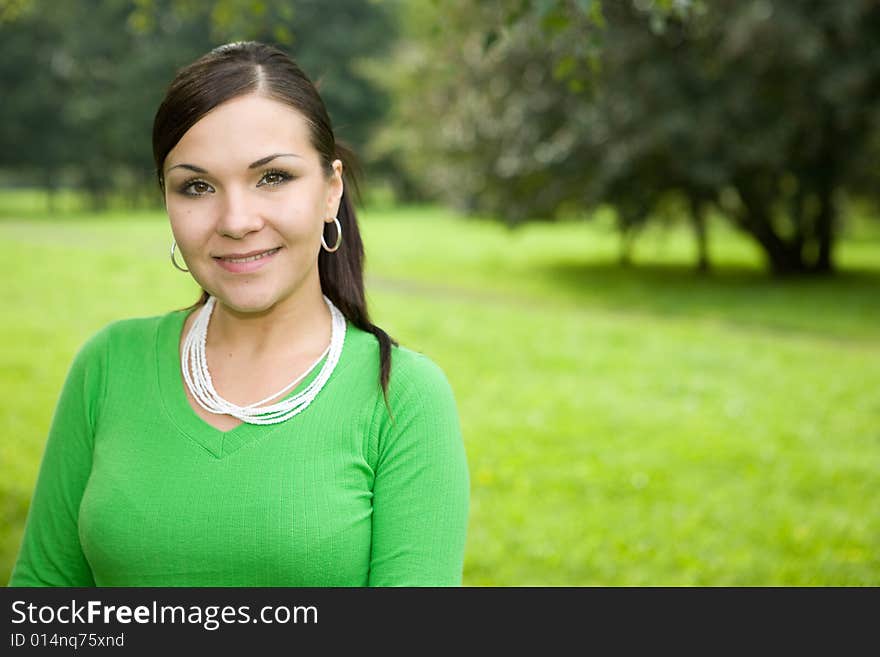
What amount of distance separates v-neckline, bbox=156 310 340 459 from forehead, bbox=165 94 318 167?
44 centimetres

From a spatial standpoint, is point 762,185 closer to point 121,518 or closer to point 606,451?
point 606,451

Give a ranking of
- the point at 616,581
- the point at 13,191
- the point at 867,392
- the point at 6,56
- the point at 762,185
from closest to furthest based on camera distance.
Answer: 1. the point at 616,581
2. the point at 867,392
3. the point at 762,185
4. the point at 6,56
5. the point at 13,191

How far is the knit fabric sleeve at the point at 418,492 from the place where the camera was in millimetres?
1747

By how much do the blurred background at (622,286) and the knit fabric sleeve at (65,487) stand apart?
0.66m

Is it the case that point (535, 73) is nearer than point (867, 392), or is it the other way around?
point (867, 392)

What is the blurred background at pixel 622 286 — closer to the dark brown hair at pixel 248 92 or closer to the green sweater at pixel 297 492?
the dark brown hair at pixel 248 92

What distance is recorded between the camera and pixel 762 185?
17.6 meters

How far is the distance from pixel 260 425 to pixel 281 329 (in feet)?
0.76

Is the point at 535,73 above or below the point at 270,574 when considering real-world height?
above

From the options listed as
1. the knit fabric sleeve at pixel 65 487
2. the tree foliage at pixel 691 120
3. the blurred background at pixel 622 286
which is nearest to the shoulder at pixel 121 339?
the knit fabric sleeve at pixel 65 487

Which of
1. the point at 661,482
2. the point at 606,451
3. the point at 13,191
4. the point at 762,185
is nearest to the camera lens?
the point at 661,482

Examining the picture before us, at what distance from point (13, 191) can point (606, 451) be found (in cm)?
4544

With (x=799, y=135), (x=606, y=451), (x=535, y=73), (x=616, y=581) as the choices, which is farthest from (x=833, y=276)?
(x=616, y=581)
